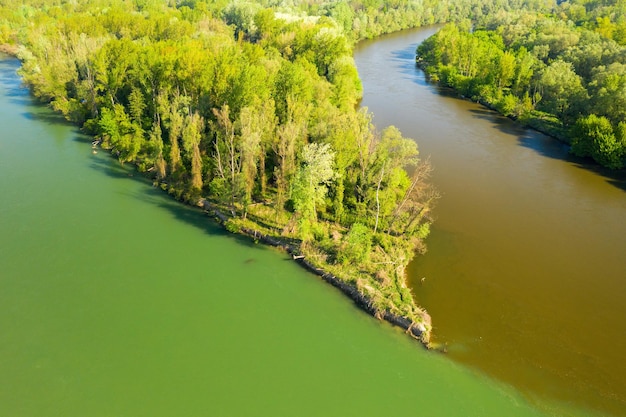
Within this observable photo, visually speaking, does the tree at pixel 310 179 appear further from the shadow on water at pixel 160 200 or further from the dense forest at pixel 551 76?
the dense forest at pixel 551 76

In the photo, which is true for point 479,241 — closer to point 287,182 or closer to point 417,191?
point 417,191

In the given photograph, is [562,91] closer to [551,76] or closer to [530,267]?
[551,76]

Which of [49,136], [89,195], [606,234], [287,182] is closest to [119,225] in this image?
[89,195]

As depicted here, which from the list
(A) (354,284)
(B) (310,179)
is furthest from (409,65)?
(A) (354,284)

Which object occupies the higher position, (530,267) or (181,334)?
(530,267)

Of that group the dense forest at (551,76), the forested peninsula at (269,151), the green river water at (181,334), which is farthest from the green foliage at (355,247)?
the dense forest at (551,76)

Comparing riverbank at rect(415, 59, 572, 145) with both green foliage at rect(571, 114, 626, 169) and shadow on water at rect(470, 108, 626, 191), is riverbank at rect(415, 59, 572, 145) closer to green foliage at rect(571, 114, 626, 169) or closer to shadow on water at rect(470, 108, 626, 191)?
shadow on water at rect(470, 108, 626, 191)
